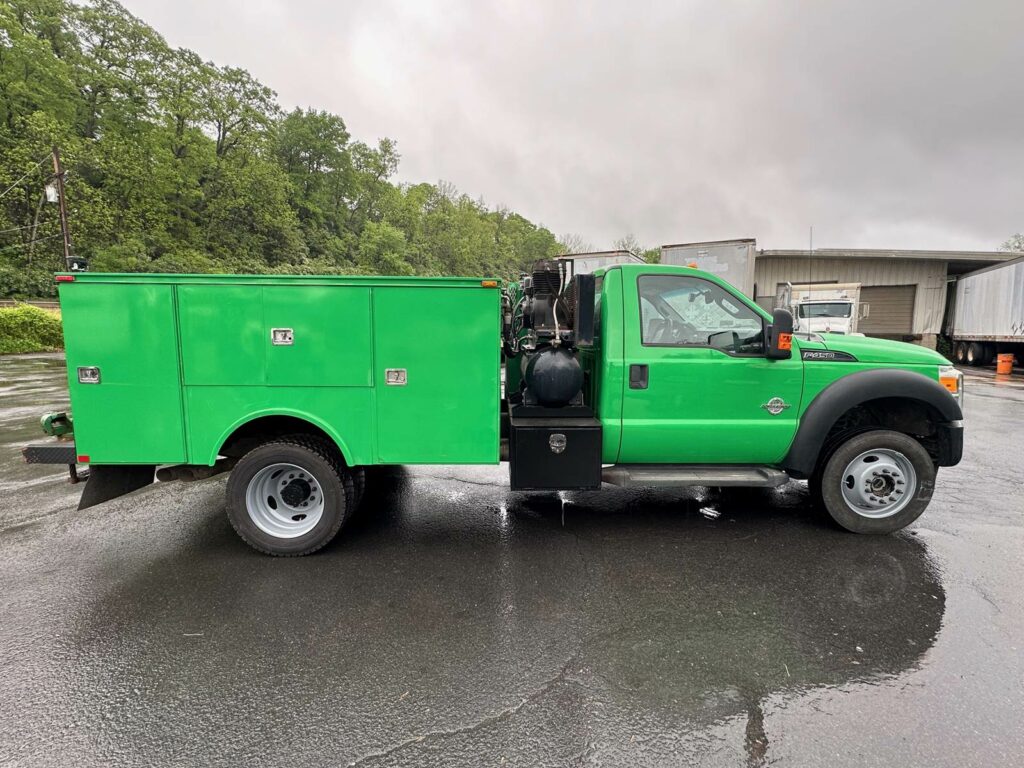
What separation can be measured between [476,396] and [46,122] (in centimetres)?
4647

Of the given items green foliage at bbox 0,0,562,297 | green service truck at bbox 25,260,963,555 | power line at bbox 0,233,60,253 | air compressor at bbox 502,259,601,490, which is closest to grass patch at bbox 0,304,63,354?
green foliage at bbox 0,0,562,297

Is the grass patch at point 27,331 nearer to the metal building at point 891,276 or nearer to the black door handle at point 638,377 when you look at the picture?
the black door handle at point 638,377

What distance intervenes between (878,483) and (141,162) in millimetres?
51242

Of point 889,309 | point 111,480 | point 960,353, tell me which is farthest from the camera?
point 889,309

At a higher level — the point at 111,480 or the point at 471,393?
the point at 471,393

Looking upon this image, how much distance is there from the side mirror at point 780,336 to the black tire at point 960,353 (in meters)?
24.8

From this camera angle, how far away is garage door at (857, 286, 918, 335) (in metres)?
23.9

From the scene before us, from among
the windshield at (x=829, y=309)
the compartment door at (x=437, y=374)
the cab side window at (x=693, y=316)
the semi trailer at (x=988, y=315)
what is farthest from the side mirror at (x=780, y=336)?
the semi trailer at (x=988, y=315)

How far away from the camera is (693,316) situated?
4254 millimetres

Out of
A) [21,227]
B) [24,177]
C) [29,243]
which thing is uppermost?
[24,177]

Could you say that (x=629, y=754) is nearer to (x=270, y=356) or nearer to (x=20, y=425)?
(x=270, y=356)

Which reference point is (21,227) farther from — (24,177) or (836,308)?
(836,308)

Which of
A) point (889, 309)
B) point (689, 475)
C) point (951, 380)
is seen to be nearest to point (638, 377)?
point (689, 475)

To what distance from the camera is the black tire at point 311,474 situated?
151 inches
